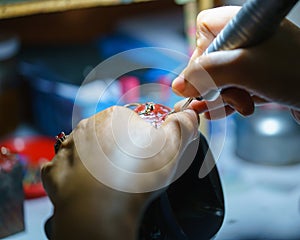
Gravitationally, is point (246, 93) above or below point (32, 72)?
Result: above

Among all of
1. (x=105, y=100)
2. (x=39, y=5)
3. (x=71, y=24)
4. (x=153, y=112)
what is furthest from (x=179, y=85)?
(x=71, y=24)

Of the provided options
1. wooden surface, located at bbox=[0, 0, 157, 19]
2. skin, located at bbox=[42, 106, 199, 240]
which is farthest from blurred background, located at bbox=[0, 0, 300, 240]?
skin, located at bbox=[42, 106, 199, 240]

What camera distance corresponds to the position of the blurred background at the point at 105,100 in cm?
66

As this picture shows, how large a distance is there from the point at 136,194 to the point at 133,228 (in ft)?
0.09

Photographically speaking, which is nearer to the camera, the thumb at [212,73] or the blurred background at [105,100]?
the thumb at [212,73]

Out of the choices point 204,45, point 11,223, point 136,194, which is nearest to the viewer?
point 136,194

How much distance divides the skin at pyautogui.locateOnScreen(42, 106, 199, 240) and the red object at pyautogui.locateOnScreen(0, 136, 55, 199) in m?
0.40

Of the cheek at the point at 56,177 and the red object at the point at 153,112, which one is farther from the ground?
the red object at the point at 153,112

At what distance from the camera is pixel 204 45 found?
19.8 inches

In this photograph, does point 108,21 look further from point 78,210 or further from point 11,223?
point 78,210

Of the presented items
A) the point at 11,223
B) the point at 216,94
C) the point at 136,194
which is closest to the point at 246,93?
the point at 216,94

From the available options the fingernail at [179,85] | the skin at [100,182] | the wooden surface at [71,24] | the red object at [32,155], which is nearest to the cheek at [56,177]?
the skin at [100,182]

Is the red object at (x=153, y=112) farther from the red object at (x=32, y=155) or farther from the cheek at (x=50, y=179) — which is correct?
the red object at (x=32, y=155)

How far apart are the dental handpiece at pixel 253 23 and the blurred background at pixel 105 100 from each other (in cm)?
15
